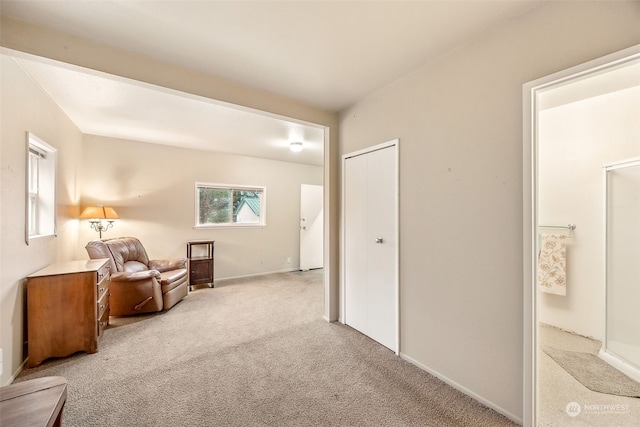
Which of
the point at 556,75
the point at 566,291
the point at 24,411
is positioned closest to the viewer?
the point at 24,411

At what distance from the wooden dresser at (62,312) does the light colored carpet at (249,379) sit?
12 cm

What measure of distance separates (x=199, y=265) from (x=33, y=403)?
3585 mm

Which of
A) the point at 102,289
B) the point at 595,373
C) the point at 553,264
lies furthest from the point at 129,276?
the point at 553,264

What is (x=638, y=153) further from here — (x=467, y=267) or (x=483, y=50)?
(x=467, y=267)

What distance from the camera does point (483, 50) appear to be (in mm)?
1791

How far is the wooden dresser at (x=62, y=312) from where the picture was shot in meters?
2.21

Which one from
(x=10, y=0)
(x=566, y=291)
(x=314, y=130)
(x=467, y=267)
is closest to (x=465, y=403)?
(x=467, y=267)

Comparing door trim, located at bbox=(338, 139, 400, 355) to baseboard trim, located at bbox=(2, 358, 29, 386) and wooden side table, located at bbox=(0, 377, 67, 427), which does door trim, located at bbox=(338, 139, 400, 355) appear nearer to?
wooden side table, located at bbox=(0, 377, 67, 427)

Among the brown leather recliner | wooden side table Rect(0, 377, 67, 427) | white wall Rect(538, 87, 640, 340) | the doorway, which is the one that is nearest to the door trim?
the doorway

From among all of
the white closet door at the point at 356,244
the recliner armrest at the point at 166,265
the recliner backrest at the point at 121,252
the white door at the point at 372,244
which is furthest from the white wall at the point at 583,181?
the recliner backrest at the point at 121,252

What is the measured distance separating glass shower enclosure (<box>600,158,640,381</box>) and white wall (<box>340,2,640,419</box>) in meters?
1.35

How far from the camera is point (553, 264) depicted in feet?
9.14

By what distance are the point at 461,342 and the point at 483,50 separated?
2089 mm

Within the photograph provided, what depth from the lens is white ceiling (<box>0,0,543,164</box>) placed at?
158 cm
